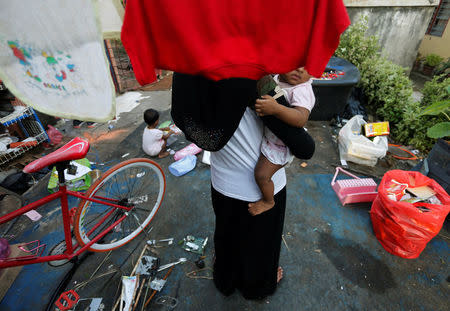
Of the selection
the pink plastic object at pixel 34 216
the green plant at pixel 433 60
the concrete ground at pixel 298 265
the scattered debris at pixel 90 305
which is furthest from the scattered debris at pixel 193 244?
the green plant at pixel 433 60

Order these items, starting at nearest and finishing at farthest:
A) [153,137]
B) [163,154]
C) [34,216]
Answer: [34,216] → [153,137] → [163,154]

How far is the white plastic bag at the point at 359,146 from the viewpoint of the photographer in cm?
357

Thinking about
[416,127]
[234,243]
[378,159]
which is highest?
[234,243]

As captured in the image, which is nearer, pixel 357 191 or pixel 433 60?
pixel 357 191

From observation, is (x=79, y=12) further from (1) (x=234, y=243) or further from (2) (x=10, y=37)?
(1) (x=234, y=243)

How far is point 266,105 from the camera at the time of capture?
0.89 meters

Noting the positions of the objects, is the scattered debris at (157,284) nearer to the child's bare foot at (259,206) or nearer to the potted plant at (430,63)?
the child's bare foot at (259,206)

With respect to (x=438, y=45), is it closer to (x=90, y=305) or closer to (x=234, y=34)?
(x=234, y=34)

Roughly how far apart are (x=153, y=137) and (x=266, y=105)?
3319 millimetres

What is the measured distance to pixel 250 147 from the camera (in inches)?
45.8

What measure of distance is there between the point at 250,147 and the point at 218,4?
26.9 inches

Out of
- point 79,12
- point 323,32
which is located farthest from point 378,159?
point 79,12

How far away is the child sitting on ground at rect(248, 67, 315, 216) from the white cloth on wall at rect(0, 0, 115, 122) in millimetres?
583

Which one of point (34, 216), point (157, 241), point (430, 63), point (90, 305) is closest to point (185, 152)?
point (157, 241)
